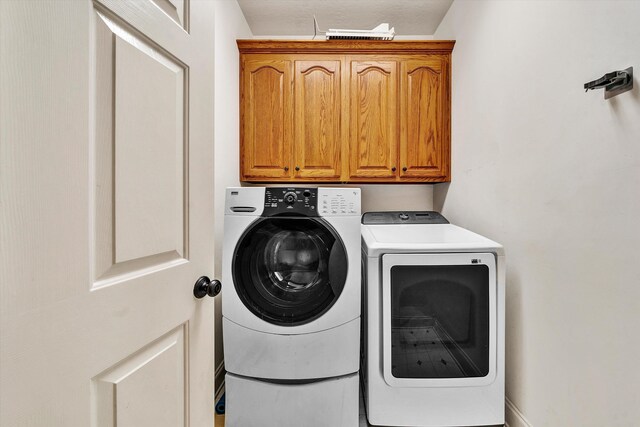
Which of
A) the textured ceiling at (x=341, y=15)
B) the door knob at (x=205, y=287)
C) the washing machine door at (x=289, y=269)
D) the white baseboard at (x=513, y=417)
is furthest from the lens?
the textured ceiling at (x=341, y=15)

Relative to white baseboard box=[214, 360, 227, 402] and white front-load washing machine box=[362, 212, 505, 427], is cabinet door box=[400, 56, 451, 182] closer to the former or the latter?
white front-load washing machine box=[362, 212, 505, 427]

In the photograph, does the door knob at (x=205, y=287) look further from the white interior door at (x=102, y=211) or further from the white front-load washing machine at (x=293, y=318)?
the white front-load washing machine at (x=293, y=318)

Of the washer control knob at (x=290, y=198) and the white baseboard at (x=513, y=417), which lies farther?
the washer control knob at (x=290, y=198)

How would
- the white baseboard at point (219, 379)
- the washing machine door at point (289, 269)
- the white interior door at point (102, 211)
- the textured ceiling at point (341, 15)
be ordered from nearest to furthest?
the white interior door at point (102, 211)
the washing machine door at point (289, 269)
the white baseboard at point (219, 379)
the textured ceiling at point (341, 15)

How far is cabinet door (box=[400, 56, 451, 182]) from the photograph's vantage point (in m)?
2.15

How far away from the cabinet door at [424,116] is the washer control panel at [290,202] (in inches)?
38.2

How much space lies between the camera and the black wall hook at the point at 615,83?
86 cm

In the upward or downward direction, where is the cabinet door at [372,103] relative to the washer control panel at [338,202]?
upward

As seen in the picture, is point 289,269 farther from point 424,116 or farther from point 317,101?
point 424,116

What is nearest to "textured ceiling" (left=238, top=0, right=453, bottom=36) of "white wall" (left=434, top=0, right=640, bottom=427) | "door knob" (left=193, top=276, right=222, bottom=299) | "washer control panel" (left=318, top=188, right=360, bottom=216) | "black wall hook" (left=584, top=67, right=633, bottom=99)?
"white wall" (left=434, top=0, right=640, bottom=427)

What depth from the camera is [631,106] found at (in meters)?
0.87

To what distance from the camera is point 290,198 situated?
1.49m

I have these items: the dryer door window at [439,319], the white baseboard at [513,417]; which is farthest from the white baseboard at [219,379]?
the white baseboard at [513,417]

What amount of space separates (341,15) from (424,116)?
0.98 metres
